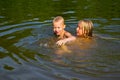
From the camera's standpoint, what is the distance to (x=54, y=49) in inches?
333

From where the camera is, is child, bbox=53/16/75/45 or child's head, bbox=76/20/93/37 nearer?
child, bbox=53/16/75/45

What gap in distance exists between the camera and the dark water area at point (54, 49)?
22.6 feet

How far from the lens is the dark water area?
22.6ft

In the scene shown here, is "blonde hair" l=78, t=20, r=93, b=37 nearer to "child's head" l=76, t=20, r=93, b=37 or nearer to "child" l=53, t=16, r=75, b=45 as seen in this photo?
"child's head" l=76, t=20, r=93, b=37

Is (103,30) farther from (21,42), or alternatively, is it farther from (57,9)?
(57,9)

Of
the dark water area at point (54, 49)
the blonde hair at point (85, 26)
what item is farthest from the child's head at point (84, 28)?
the dark water area at point (54, 49)

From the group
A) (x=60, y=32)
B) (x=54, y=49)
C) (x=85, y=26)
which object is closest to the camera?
(x=54, y=49)

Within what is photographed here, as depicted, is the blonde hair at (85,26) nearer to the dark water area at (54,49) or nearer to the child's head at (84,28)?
the child's head at (84,28)

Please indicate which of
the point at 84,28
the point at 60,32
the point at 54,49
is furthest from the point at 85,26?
the point at 54,49

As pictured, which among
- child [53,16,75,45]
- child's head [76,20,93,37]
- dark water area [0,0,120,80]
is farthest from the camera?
child's head [76,20,93,37]

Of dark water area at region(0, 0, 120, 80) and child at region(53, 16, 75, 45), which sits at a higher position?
child at region(53, 16, 75, 45)

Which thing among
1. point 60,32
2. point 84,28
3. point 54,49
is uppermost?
point 84,28

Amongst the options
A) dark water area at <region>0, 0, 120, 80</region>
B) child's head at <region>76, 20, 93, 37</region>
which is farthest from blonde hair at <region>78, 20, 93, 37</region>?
dark water area at <region>0, 0, 120, 80</region>

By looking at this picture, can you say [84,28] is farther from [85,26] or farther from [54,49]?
[54,49]
